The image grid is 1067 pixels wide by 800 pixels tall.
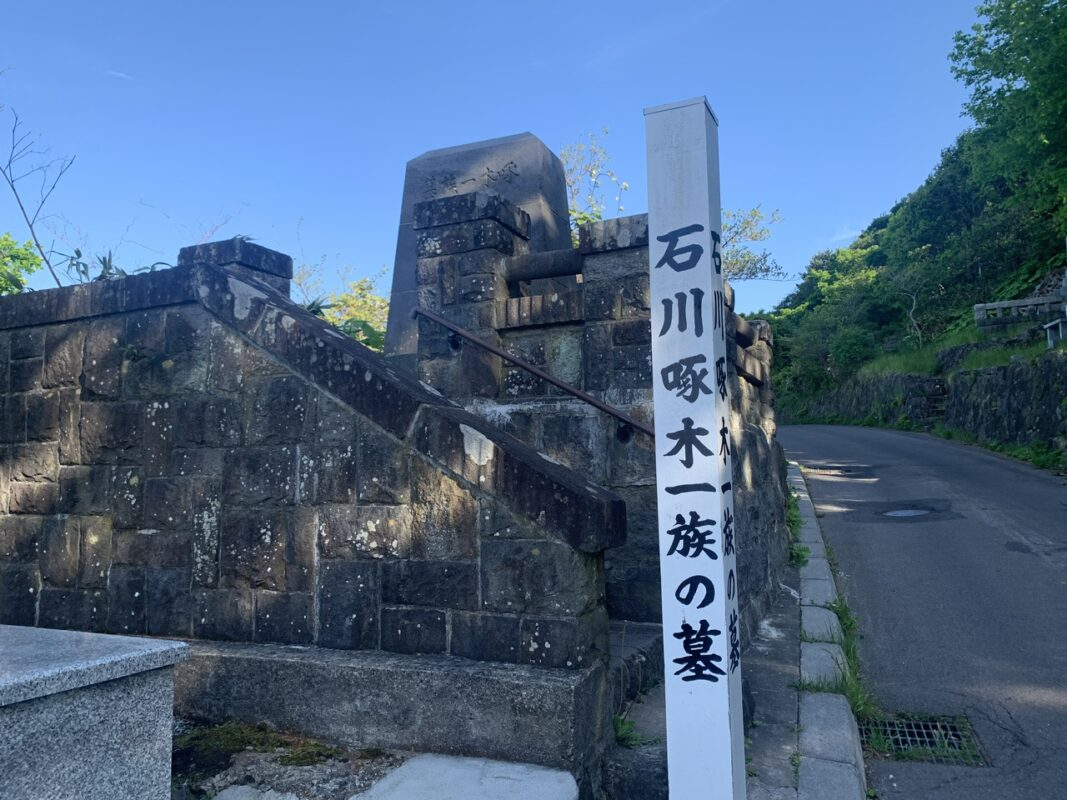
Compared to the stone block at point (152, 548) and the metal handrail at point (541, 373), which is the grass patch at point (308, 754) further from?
the metal handrail at point (541, 373)

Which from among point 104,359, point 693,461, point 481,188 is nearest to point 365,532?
point 693,461

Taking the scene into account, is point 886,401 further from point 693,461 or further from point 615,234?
point 693,461

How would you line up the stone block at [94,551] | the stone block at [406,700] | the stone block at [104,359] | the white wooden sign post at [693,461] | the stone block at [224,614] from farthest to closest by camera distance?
the stone block at [104,359], the stone block at [94,551], the stone block at [224,614], the stone block at [406,700], the white wooden sign post at [693,461]

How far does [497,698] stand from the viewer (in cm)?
304

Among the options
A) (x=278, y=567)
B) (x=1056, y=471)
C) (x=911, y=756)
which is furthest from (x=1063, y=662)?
(x=1056, y=471)

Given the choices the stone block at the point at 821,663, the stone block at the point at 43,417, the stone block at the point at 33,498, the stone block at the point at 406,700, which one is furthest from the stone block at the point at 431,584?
the stone block at the point at 821,663

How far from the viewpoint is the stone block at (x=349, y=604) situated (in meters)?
3.44

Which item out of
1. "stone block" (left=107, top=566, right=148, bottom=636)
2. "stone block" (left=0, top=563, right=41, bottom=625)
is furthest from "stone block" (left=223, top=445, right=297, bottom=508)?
"stone block" (left=0, top=563, right=41, bottom=625)

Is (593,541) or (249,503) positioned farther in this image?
(249,503)

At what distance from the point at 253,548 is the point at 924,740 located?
3969 mm

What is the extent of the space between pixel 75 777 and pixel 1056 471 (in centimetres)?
1517

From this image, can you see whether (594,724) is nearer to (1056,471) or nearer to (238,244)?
(238,244)

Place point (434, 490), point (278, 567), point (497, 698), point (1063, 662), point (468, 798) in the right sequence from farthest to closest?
point (1063, 662) < point (278, 567) < point (434, 490) < point (497, 698) < point (468, 798)

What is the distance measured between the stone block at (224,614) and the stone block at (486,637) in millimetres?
1120
